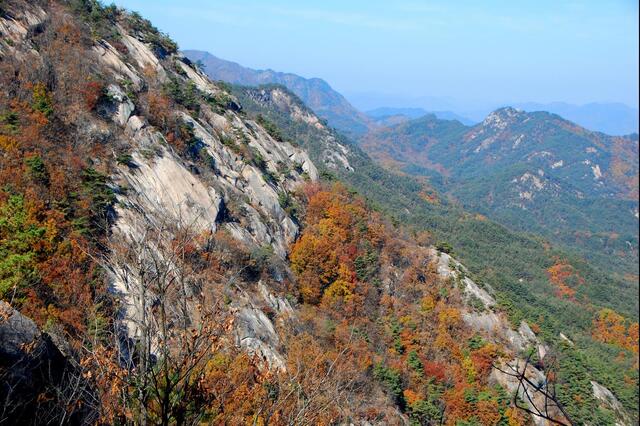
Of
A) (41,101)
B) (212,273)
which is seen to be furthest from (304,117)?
(212,273)

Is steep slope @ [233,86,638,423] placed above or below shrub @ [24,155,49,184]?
below

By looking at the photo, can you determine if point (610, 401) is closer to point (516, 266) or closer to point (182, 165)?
point (182, 165)

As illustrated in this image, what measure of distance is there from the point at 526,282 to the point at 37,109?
81.8 metres

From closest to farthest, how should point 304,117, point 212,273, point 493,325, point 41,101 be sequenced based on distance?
point 41,101 → point 212,273 → point 493,325 → point 304,117

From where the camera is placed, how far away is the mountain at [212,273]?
8648 mm

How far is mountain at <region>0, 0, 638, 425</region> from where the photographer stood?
8.65 m

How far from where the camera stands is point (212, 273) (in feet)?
69.7

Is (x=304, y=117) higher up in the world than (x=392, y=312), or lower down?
higher up

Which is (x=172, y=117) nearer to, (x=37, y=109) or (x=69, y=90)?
(x=69, y=90)

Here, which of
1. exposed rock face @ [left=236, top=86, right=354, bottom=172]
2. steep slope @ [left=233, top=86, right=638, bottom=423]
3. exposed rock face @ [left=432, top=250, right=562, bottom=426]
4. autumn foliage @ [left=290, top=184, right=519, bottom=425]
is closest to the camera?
autumn foliage @ [left=290, top=184, right=519, bottom=425]

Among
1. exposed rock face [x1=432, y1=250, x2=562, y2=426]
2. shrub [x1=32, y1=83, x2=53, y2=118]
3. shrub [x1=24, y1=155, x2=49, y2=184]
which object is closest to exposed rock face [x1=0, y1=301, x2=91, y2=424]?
shrub [x1=24, y1=155, x2=49, y2=184]

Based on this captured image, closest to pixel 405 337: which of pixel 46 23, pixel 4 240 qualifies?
pixel 4 240

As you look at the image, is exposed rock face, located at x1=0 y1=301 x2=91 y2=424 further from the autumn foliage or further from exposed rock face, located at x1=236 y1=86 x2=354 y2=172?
exposed rock face, located at x1=236 y1=86 x2=354 y2=172

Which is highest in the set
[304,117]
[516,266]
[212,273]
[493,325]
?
[304,117]
